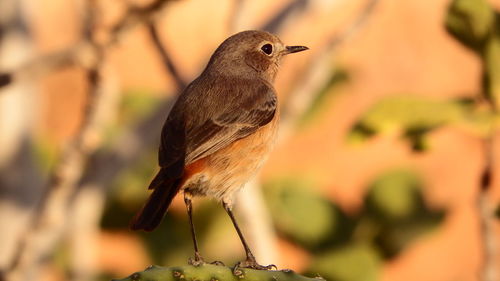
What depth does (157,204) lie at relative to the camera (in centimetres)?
337

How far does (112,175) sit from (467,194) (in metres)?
7.90

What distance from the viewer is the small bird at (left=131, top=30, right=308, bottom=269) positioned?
348 cm

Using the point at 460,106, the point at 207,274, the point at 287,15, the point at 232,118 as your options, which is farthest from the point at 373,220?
the point at 207,274

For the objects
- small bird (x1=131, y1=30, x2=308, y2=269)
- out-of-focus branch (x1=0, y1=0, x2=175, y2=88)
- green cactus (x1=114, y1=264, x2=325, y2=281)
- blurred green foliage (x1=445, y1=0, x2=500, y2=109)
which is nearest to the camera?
green cactus (x1=114, y1=264, x2=325, y2=281)

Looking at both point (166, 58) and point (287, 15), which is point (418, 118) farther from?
point (287, 15)

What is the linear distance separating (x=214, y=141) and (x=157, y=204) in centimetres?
48

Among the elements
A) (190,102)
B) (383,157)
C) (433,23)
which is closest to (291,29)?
(190,102)

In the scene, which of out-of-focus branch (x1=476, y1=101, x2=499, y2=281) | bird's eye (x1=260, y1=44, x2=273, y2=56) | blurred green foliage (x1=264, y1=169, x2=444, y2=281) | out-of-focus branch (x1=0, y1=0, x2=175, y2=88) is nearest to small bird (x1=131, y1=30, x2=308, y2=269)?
bird's eye (x1=260, y1=44, x2=273, y2=56)

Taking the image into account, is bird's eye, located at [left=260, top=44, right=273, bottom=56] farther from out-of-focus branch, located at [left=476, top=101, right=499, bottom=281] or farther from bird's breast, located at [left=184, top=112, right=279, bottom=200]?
out-of-focus branch, located at [left=476, top=101, right=499, bottom=281]

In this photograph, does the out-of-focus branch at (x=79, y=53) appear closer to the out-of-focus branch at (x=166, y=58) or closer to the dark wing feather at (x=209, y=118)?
the out-of-focus branch at (x=166, y=58)

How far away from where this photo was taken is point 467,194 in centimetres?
1300

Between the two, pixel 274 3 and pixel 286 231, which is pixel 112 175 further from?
pixel 274 3

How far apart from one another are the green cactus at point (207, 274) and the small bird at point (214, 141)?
0.58 metres

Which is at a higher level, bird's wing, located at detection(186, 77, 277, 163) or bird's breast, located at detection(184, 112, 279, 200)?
bird's wing, located at detection(186, 77, 277, 163)
